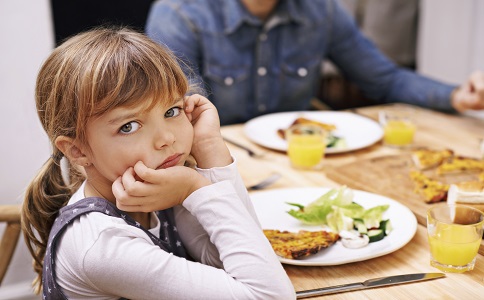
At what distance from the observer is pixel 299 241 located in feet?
3.98

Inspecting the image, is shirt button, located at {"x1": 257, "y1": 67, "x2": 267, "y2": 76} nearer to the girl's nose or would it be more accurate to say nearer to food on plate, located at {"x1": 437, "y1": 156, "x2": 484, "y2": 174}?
food on plate, located at {"x1": 437, "y1": 156, "x2": 484, "y2": 174}

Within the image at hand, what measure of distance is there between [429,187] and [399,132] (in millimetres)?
483

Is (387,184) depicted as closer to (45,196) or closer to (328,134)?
(328,134)

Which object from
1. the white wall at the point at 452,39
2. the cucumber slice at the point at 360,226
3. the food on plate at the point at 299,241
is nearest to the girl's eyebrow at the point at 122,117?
the food on plate at the point at 299,241

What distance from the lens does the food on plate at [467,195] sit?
53.4 inches

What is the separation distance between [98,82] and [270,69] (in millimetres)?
1737

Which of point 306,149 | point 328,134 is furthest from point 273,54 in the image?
point 306,149

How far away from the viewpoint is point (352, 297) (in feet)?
3.43

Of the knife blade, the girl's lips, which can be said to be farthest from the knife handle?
the girl's lips

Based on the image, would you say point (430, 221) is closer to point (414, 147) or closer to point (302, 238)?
point (302, 238)

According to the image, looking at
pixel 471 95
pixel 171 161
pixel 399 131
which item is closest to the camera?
pixel 171 161

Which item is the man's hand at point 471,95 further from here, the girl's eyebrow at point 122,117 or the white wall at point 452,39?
the white wall at point 452,39

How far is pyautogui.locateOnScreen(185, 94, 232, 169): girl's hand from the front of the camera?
3.89 ft

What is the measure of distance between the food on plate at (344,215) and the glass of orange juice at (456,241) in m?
0.12
